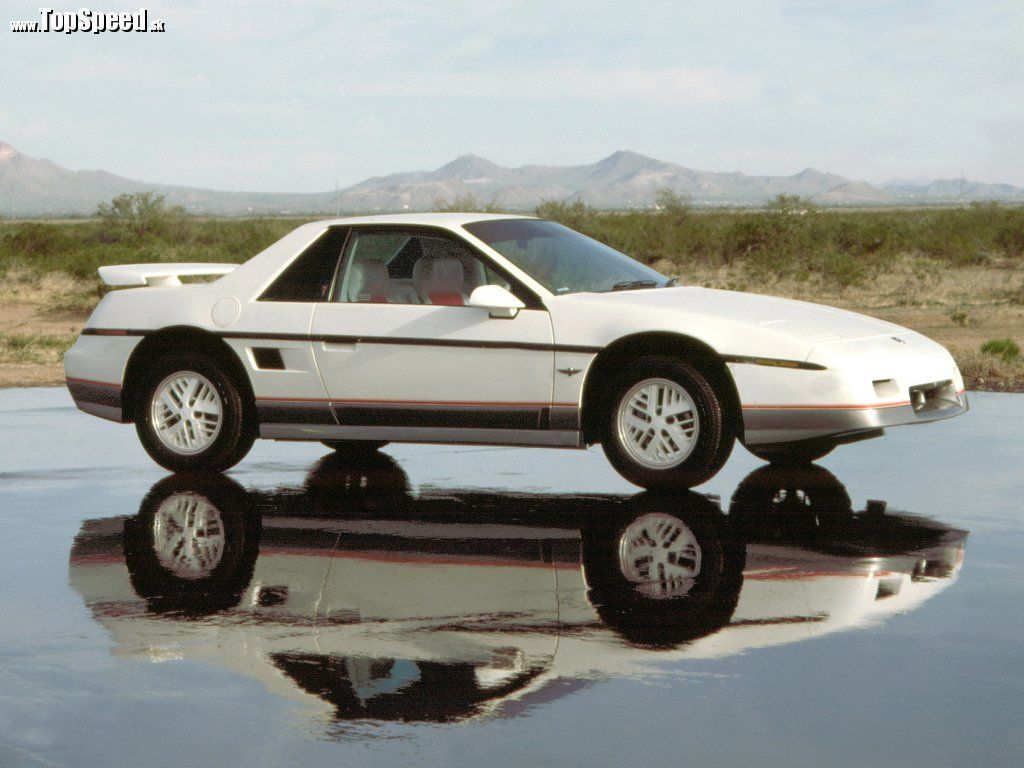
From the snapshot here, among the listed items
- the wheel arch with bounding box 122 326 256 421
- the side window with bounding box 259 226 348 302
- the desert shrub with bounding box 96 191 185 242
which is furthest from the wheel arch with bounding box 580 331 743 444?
the desert shrub with bounding box 96 191 185 242

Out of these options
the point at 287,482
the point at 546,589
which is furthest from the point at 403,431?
the point at 546,589

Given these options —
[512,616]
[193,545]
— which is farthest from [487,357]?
[512,616]

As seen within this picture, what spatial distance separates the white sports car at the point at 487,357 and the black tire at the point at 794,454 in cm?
2

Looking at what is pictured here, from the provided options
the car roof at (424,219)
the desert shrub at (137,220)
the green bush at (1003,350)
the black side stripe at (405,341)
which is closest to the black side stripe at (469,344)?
the black side stripe at (405,341)

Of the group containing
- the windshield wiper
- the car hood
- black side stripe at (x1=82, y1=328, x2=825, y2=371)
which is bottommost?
black side stripe at (x1=82, y1=328, x2=825, y2=371)

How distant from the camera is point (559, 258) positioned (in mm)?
10484

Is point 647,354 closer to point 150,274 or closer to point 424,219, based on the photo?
point 424,219

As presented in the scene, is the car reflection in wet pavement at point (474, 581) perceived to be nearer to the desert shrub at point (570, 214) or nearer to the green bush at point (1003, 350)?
the green bush at point (1003, 350)

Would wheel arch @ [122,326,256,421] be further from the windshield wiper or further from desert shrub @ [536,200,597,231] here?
desert shrub @ [536,200,597,231]

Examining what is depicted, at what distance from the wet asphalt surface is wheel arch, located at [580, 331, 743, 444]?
46 centimetres

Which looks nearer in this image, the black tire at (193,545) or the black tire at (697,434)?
the black tire at (193,545)

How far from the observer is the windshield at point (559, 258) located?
10234mm

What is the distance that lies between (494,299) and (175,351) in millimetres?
2370

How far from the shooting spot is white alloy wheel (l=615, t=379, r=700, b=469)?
9.62 m
